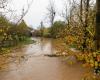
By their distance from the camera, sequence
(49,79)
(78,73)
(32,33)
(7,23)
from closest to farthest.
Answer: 1. (7,23)
2. (49,79)
3. (78,73)
4. (32,33)

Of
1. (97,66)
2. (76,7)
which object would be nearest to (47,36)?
(76,7)

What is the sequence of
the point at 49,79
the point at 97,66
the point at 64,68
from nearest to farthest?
the point at 97,66, the point at 49,79, the point at 64,68

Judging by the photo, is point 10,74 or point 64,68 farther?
point 64,68

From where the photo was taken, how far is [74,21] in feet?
42.8

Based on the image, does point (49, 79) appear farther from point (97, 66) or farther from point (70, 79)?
point (97, 66)

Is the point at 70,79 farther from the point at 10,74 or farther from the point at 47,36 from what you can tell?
the point at 47,36

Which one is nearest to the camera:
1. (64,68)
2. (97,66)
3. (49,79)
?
(97,66)

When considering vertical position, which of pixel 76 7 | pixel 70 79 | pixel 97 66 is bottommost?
pixel 70 79

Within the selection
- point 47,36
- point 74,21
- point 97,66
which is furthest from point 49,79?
point 47,36

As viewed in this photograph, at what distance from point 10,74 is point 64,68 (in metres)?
3.74

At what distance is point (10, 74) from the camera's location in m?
13.4

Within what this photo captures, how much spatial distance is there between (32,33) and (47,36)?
1221 cm

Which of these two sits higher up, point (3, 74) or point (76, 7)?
point (76, 7)

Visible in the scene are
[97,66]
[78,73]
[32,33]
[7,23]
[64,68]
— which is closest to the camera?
[97,66]
